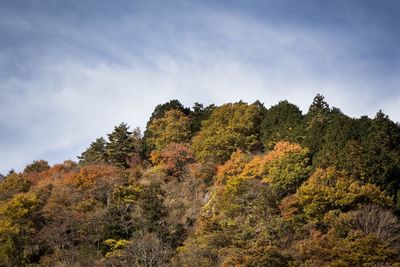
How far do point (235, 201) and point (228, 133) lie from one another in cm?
1176

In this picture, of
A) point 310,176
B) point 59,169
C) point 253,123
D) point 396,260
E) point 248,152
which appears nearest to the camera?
point 396,260

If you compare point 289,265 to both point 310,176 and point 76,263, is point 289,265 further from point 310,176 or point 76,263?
point 76,263

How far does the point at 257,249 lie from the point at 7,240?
68.9 feet

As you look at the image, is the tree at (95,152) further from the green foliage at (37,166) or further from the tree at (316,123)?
the tree at (316,123)

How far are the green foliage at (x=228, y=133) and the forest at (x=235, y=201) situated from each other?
119 millimetres

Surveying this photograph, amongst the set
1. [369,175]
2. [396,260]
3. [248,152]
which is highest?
[248,152]

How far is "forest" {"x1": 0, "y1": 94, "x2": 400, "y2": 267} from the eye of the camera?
3303 cm

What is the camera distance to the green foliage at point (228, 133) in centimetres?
4928

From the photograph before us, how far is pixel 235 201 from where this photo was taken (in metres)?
39.6

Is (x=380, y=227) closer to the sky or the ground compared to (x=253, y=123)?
closer to the ground

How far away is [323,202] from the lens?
3522 centimetres

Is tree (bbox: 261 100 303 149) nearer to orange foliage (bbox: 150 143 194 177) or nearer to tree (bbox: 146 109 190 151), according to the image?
orange foliage (bbox: 150 143 194 177)

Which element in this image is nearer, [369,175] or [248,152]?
[369,175]

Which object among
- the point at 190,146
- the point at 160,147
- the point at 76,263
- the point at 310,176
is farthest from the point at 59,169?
the point at 310,176
